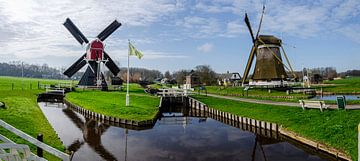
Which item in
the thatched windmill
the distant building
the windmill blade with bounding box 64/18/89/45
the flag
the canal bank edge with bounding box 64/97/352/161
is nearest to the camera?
the canal bank edge with bounding box 64/97/352/161

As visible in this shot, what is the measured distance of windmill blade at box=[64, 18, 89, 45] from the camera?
165ft

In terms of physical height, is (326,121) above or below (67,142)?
above

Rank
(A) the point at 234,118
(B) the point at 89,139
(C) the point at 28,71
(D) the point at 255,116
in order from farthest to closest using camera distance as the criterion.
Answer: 1. (C) the point at 28,71
2. (A) the point at 234,118
3. (D) the point at 255,116
4. (B) the point at 89,139

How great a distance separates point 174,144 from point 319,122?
8.82 meters

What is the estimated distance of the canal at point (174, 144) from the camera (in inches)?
563

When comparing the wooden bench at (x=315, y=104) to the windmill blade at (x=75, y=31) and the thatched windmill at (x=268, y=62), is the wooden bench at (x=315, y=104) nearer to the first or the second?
the thatched windmill at (x=268, y=62)

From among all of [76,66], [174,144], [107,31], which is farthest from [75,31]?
[174,144]

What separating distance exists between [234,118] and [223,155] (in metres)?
10.5

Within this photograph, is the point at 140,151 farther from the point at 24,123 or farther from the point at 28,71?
the point at 28,71

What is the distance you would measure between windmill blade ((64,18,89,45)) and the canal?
2975cm

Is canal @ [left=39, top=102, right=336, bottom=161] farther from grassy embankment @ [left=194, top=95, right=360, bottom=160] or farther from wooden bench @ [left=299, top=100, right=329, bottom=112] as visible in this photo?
wooden bench @ [left=299, top=100, right=329, bottom=112]

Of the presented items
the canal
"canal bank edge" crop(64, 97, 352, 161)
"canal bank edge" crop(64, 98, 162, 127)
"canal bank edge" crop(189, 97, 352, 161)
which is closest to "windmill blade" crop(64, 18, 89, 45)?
"canal bank edge" crop(64, 97, 352, 161)

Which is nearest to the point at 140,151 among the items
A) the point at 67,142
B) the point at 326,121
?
the point at 67,142

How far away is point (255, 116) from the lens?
2294 centimetres
